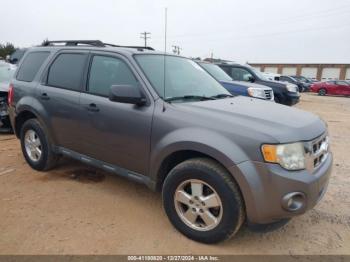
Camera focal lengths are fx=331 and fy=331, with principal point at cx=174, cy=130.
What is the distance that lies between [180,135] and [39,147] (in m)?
2.63

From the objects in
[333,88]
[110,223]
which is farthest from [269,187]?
[333,88]

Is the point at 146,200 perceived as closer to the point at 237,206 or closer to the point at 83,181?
the point at 83,181

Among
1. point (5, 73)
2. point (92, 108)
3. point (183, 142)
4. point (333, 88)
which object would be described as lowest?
point (333, 88)

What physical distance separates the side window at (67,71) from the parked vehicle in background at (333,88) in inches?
1061

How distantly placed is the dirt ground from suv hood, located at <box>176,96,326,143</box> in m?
0.89

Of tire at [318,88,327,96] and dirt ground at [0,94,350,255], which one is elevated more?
Answer: dirt ground at [0,94,350,255]

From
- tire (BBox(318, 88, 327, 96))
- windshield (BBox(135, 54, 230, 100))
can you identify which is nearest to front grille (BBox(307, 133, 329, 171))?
windshield (BBox(135, 54, 230, 100))

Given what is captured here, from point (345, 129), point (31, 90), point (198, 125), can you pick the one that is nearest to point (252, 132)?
point (198, 125)

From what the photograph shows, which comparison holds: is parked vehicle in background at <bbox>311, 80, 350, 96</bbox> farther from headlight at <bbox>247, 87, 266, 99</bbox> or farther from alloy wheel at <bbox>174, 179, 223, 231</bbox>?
alloy wheel at <bbox>174, 179, 223, 231</bbox>

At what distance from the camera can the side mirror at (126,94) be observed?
3.23 metres

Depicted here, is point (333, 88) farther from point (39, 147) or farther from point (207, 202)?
point (207, 202)

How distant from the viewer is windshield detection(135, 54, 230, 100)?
3.56 meters

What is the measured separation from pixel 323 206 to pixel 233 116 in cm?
193

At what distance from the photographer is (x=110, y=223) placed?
3.45 metres
